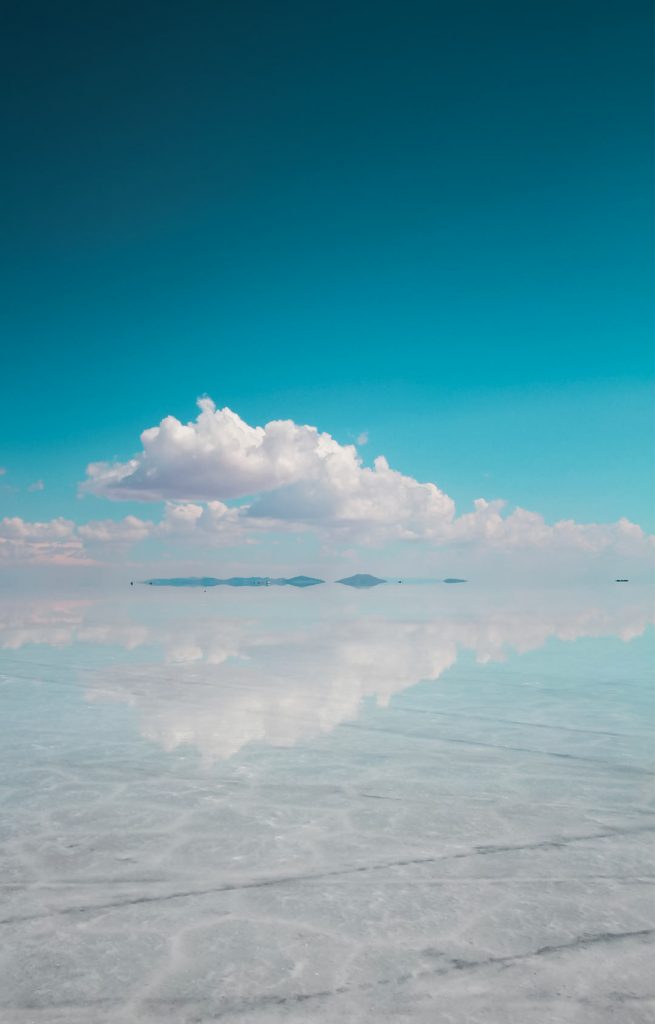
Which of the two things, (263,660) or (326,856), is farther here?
(263,660)

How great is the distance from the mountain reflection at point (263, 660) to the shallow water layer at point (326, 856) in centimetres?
14

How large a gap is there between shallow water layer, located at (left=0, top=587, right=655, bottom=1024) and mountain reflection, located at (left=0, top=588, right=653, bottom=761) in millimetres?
140

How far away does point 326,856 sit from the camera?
5.66 metres

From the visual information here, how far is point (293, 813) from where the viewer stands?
6664 mm

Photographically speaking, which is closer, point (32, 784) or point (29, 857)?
point (29, 857)

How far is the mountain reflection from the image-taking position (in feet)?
35.2

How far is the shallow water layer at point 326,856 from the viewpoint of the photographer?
3.86 metres

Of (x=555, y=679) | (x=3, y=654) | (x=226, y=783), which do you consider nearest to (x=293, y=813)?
(x=226, y=783)

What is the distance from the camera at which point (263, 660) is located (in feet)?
58.5

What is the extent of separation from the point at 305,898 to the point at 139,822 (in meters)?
2.13

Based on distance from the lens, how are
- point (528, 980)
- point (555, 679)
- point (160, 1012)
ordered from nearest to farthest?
point (160, 1012) → point (528, 980) → point (555, 679)

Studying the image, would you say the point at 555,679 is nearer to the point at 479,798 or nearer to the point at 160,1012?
the point at 479,798

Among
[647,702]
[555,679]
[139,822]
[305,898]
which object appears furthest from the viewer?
[555,679]

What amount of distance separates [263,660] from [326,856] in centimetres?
1230
